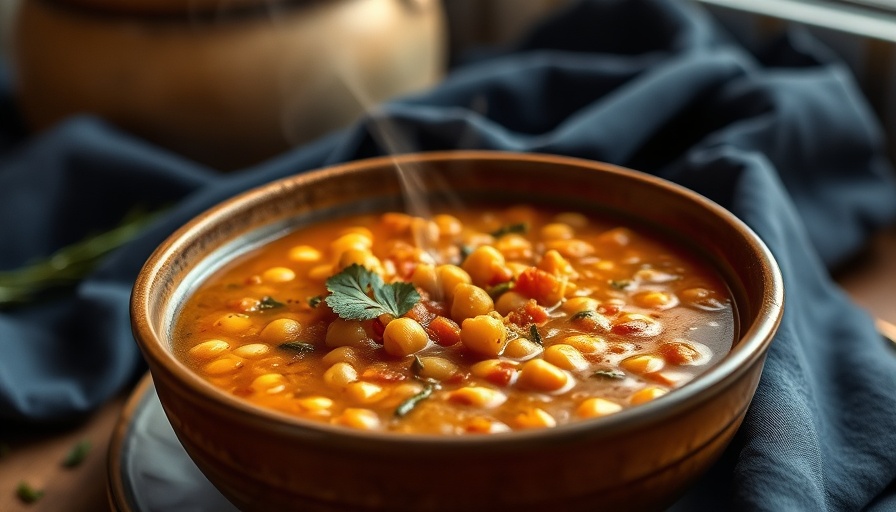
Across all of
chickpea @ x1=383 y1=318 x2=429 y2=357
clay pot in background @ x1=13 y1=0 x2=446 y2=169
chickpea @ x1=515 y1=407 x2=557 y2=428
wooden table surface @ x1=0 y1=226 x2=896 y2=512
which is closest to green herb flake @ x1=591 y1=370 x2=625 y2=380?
chickpea @ x1=515 y1=407 x2=557 y2=428

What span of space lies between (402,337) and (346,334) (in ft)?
0.27

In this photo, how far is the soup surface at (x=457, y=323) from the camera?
3.71 feet

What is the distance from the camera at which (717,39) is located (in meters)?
2.56

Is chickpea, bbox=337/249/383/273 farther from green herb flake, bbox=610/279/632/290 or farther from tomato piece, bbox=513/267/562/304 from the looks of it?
green herb flake, bbox=610/279/632/290

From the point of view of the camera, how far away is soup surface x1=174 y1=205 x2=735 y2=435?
113 cm

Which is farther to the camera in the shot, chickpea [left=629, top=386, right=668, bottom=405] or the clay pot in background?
the clay pot in background

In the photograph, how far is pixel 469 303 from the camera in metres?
1.29

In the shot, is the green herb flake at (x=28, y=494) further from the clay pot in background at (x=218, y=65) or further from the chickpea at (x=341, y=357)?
the clay pot in background at (x=218, y=65)

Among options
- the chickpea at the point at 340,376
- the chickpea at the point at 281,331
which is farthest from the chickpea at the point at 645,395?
the chickpea at the point at 281,331

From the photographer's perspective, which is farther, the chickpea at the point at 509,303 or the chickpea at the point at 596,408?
the chickpea at the point at 509,303

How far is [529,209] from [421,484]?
2.59ft

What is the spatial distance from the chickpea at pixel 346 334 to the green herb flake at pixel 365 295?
10 millimetres

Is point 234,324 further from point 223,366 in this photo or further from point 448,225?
point 448,225

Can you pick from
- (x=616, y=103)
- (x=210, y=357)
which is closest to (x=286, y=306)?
(x=210, y=357)
